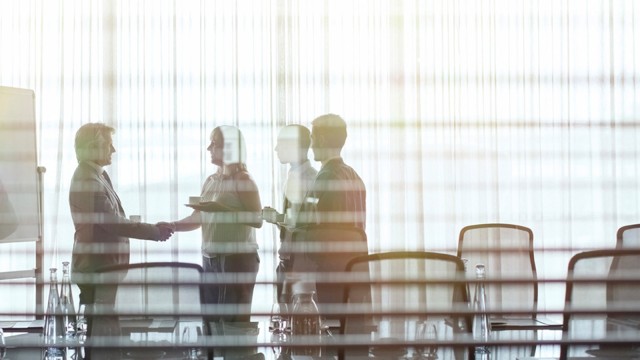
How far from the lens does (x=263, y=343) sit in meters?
1.86

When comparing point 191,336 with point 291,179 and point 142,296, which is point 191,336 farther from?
point 291,179

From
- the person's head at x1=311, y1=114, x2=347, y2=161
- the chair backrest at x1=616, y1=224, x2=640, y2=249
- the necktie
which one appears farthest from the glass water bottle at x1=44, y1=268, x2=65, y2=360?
the chair backrest at x1=616, y1=224, x2=640, y2=249

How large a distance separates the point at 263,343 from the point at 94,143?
0.56 metres

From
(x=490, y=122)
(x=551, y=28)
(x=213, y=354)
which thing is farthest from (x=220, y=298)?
(x=551, y=28)

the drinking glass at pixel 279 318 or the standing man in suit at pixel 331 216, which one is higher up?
the standing man in suit at pixel 331 216

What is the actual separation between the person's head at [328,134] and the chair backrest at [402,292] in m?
0.26

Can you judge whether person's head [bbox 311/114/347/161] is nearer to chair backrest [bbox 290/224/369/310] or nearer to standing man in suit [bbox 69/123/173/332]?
chair backrest [bbox 290/224/369/310]

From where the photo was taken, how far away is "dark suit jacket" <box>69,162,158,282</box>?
5.94 ft

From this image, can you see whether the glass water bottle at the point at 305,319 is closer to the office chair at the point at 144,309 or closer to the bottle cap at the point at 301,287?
the bottle cap at the point at 301,287

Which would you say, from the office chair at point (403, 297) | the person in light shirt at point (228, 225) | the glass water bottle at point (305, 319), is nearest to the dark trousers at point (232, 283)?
the person in light shirt at point (228, 225)

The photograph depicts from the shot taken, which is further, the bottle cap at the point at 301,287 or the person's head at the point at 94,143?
the bottle cap at the point at 301,287

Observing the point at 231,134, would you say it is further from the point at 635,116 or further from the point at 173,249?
the point at 635,116

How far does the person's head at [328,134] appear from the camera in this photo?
1.79m

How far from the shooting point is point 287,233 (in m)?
1.93
